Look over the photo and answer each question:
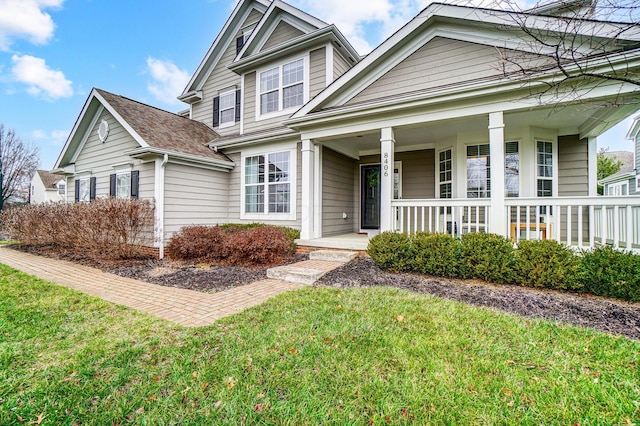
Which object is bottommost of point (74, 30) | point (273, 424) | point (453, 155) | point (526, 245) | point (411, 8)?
point (273, 424)

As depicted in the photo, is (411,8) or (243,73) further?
(243,73)

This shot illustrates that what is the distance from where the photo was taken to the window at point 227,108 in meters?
11.6

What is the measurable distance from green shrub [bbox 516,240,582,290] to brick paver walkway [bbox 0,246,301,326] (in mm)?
3777

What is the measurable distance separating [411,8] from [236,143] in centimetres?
656

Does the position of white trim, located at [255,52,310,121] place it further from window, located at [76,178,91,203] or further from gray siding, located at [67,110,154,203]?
window, located at [76,178,91,203]

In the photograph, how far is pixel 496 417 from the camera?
1878mm

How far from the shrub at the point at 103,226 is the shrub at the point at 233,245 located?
90cm

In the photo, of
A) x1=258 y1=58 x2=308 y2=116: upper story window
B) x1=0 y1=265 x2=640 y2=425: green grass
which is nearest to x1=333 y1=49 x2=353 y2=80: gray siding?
x1=258 y1=58 x2=308 y2=116: upper story window

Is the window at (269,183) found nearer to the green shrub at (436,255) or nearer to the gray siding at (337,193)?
the gray siding at (337,193)

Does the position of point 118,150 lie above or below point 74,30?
below

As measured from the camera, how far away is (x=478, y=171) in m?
7.67

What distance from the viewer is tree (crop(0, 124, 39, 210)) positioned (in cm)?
2677

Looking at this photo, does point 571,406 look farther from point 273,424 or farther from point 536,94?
point 536,94

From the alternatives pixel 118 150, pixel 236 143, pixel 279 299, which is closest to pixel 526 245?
pixel 279 299
